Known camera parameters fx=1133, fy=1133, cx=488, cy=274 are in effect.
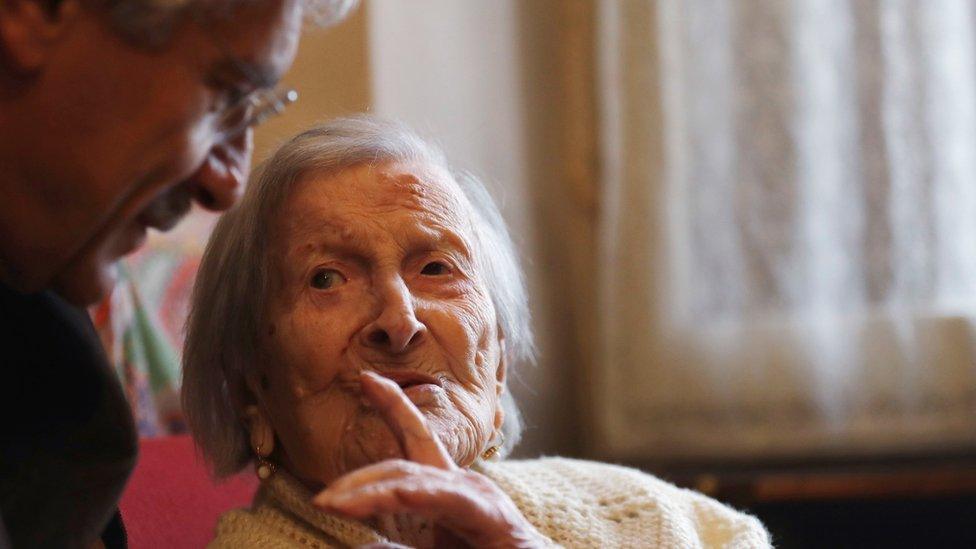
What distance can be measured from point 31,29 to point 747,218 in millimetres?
2078

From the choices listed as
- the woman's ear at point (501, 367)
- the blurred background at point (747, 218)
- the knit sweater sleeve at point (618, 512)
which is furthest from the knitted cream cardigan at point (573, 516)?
the blurred background at point (747, 218)

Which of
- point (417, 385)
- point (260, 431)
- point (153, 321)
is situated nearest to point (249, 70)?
point (417, 385)

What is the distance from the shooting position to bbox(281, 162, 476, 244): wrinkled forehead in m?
1.45

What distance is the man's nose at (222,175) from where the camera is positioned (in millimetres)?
1056

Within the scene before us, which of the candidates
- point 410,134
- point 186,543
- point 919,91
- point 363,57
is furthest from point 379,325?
point 919,91

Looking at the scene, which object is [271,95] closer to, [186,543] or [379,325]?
[379,325]

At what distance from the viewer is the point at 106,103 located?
0.95m

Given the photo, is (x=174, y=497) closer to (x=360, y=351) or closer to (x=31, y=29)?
(x=360, y=351)

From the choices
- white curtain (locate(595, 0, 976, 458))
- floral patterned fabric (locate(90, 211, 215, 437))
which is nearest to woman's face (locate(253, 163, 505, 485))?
floral patterned fabric (locate(90, 211, 215, 437))

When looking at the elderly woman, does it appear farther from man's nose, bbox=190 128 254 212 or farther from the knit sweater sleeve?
man's nose, bbox=190 128 254 212

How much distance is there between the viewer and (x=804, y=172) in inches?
106

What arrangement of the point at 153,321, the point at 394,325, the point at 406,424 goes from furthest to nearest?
the point at 153,321 < the point at 394,325 < the point at 406,424

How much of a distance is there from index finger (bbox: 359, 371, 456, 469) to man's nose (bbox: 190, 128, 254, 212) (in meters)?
0.26

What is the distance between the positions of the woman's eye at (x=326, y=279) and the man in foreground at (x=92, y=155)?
35cm
